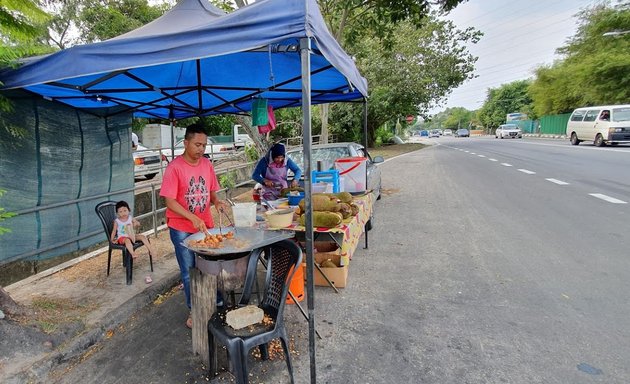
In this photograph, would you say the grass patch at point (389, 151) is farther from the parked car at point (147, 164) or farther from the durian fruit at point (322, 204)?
the durian fruit at point (322, 204)

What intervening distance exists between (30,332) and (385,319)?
299 centimetres

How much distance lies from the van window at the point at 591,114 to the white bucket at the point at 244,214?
2312cm

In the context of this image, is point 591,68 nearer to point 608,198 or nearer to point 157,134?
point 608,198

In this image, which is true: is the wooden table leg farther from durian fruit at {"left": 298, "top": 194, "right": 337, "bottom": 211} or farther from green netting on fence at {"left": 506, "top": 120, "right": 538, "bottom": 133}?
green netting on fence at {"left": 506, "top": 120, "right": 538, "bottom": 133}

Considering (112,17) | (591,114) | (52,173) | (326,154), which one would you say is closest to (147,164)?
(326,154)

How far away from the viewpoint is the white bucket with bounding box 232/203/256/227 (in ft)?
10.9

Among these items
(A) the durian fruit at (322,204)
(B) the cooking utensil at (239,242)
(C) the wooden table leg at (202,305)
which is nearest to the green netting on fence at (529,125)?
(A) the durian fruit at (322,204)

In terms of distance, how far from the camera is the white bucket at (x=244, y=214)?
3.32 meters

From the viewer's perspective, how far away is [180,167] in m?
3.20

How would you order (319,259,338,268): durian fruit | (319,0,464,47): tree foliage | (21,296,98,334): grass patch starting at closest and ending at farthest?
(21,296,98,334): grass patch < (319,259,338,268): durian fruit < (319,0,464,47): tree foliage

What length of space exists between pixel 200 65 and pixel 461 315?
12.6ft

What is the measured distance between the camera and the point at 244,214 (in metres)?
3.35

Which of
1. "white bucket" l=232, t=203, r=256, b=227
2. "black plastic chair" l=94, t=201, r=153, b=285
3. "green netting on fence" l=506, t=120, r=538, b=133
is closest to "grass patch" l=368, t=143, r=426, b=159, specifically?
"black plastic chair" l=94, t=201, r=153, b=285

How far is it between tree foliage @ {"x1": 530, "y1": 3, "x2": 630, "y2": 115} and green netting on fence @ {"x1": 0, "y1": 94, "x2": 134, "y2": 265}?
33.3 metres
